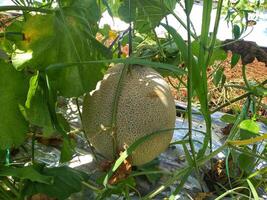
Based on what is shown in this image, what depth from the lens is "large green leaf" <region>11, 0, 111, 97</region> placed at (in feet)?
3.20

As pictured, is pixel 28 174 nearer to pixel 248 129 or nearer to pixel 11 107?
pixel 11 107

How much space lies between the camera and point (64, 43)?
0.98 meters

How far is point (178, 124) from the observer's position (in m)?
1.87

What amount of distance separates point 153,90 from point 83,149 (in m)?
0.41

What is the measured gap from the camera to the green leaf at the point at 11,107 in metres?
0.96

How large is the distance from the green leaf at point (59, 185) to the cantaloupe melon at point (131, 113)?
0.14 meters

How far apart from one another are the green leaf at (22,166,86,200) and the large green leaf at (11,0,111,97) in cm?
18

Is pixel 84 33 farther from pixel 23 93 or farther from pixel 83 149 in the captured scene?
pixel 83 149

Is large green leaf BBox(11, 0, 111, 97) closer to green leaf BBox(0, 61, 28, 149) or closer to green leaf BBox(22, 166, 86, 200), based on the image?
green leaf BBox(0, 61, 28, 149)

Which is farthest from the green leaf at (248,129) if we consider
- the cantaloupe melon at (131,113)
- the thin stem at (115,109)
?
the thin stem at (115,109)

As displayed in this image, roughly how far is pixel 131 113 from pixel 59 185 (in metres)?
0.27

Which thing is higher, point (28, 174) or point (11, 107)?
point (11, 107)

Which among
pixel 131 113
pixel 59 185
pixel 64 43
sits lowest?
pixel 59 185

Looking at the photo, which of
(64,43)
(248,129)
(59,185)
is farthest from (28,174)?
(248,129)
